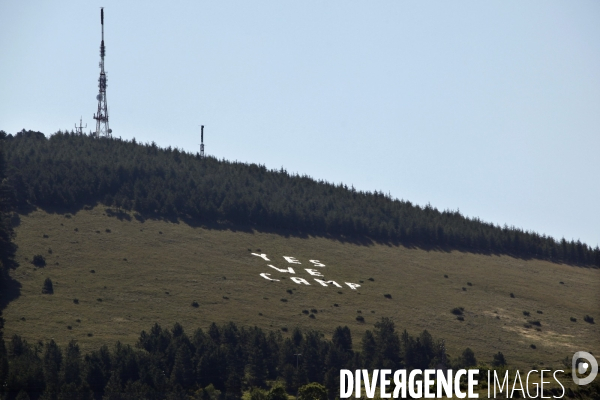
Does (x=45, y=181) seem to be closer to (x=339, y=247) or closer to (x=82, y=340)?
(x=339, y=247)

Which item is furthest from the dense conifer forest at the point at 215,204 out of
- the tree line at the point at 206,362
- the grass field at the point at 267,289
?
the tree line at the point at 206,362

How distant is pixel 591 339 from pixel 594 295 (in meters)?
30.8

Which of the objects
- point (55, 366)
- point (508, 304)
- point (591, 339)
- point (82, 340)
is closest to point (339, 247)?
point (508, 304)

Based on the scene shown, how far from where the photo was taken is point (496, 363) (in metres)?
113

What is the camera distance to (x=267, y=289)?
458ft

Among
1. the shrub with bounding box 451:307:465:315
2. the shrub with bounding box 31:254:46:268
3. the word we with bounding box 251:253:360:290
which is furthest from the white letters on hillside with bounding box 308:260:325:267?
the shrub with bounding box 31:254:46:268

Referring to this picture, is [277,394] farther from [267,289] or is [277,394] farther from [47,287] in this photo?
[47,287]

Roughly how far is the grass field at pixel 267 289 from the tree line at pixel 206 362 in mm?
5262

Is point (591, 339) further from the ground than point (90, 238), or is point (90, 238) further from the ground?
point (90, 238)

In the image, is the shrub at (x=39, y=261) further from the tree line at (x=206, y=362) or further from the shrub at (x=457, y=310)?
the shrub at (x=457, y=310)

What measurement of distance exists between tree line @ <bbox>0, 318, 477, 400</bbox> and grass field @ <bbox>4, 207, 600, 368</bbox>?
5.26 meters

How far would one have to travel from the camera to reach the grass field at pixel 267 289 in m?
121

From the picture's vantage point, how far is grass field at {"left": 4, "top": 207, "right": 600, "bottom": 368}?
397 feet

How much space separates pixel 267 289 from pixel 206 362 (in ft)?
139
